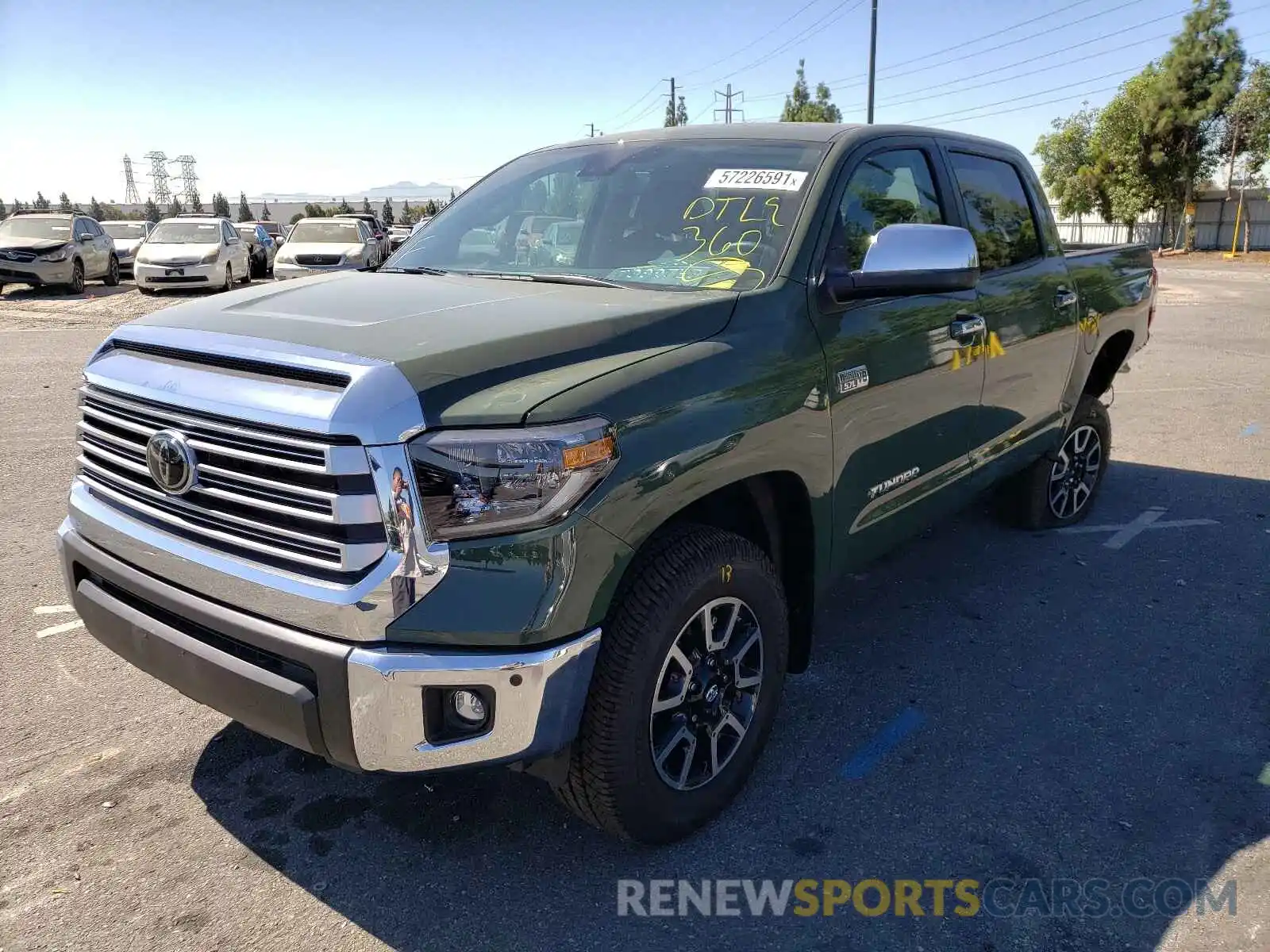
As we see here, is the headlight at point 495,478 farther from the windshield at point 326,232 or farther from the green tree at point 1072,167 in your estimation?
the green tree at point 1072,167

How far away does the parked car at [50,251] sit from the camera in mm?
19625

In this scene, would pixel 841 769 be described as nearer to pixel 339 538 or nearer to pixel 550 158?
pixel 339 538

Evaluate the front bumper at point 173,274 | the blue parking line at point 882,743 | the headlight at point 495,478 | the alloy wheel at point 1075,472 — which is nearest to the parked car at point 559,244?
the headlight at point 495,478

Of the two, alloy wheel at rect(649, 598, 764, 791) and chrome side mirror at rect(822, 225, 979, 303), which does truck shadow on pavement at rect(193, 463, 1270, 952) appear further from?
chrome side mirror at rect(822, 225, 979, 303)

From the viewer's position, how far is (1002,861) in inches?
105

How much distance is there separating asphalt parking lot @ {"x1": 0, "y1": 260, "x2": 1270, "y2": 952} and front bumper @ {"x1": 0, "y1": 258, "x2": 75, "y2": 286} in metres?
18.2

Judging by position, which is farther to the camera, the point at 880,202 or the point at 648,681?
the point at 880,202

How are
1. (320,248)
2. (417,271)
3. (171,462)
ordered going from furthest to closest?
(320,248) < (417,271) < (171,462)

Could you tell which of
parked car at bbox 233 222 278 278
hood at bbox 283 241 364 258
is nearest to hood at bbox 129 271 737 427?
hood at bbox 283 241 364 258

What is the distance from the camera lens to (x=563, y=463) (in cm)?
212

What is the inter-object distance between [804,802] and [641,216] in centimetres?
203

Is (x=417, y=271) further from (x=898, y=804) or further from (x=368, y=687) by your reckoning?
(x=898, y=804)

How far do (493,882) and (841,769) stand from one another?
46.6 inches

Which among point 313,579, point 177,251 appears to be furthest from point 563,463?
point 177,251
